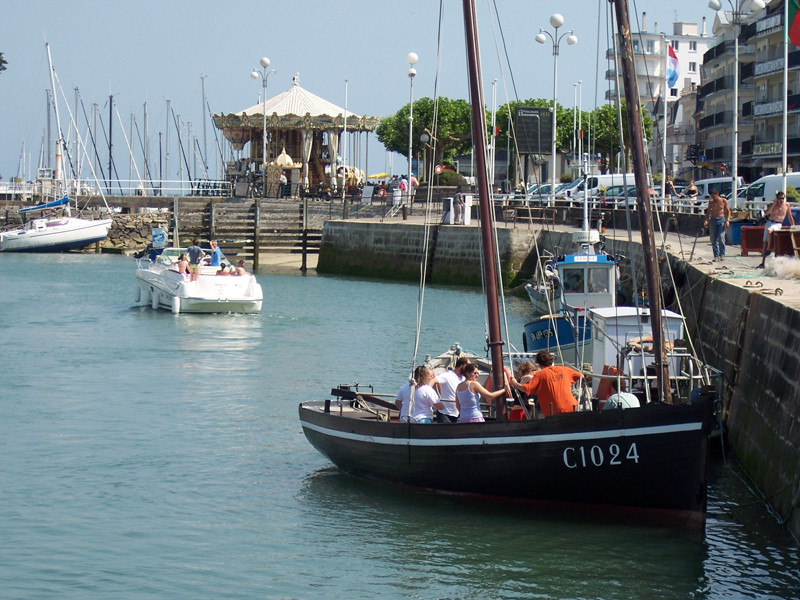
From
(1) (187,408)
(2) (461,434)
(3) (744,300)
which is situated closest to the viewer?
(2) (461,434)

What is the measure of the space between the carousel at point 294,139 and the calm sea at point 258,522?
138 feet

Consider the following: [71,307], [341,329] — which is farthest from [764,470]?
[71,307]

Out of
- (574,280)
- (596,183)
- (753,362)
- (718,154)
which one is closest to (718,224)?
(574,280)

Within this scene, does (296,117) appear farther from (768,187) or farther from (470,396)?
(470,396)

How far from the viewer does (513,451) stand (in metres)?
13.8

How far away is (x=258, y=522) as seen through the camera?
47.5 feet

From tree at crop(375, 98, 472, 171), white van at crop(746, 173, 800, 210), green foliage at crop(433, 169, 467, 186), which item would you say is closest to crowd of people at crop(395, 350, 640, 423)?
white van at crop(746, 173, 800, 210)

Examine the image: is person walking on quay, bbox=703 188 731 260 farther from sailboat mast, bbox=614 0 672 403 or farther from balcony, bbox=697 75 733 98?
balcony, bbox=697 75 733 98

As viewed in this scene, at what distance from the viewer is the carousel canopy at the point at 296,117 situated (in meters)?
67.2

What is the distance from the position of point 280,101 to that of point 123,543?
2282 inches

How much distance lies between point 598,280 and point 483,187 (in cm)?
1260

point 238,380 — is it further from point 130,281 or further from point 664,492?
point 130,281

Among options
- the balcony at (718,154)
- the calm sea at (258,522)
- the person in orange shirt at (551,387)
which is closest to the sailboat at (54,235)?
the balcony at (718,154)

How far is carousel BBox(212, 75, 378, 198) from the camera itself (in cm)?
6638
